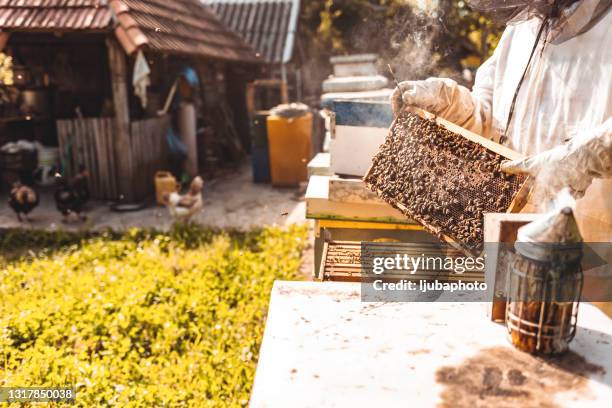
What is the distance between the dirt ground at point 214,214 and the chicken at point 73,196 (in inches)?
7.2

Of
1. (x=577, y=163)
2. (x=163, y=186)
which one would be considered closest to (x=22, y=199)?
(x=163, y=186)

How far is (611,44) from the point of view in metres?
2.25

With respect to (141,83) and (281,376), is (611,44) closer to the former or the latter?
(281,376)

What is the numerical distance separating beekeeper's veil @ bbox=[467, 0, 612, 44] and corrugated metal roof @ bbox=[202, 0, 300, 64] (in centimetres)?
1202

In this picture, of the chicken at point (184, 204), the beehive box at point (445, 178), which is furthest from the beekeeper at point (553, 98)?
the chicken at point (184, 204)

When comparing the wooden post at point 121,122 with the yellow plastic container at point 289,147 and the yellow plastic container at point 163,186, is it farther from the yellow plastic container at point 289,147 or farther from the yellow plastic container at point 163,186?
the yellow plastic container at point 289,147

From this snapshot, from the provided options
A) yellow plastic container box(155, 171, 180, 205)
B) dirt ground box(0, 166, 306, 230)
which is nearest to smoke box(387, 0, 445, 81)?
dirt ground box(0, 166, 306, 230)

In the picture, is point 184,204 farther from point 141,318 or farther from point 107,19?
point 107,19

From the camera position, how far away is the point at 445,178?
7.86ft

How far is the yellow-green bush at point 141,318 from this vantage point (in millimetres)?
3398

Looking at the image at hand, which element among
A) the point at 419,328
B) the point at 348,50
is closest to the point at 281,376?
the point at 419,328

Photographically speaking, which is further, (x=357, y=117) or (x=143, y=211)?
(x=143, y=211)

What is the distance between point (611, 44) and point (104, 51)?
8983mm

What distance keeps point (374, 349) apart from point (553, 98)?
64.1 inches
